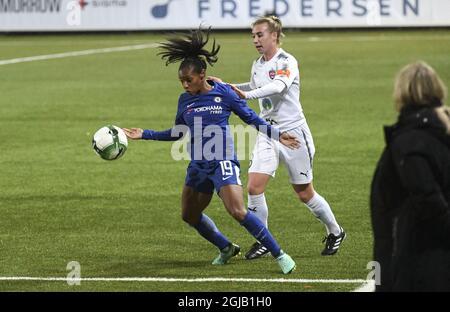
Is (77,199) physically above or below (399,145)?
below

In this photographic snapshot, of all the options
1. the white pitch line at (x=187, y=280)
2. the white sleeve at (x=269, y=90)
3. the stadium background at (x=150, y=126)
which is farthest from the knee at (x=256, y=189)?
the white pitch line at (x=187, y=280)

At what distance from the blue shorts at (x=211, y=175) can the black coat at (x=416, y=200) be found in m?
3.46

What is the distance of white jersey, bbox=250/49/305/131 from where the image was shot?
38.5ft

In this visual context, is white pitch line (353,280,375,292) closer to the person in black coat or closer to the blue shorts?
the blue shorts

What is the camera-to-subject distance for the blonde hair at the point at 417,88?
7043 millimetres

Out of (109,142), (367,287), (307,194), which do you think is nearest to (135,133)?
(109,142)

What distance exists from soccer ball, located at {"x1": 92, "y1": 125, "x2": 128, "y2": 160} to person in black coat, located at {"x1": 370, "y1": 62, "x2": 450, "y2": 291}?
4.12 meters

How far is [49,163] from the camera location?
18297 mm

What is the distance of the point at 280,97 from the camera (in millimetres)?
11859

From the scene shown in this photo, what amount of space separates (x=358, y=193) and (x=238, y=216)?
5.05 metres

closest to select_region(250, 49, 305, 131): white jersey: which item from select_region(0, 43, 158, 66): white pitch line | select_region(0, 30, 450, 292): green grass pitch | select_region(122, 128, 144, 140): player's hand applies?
select_region(0, 30, 450, 292): green grass pitch

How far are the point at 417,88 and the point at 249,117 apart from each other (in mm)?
3765

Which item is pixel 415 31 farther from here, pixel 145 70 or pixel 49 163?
pixel 49 163
